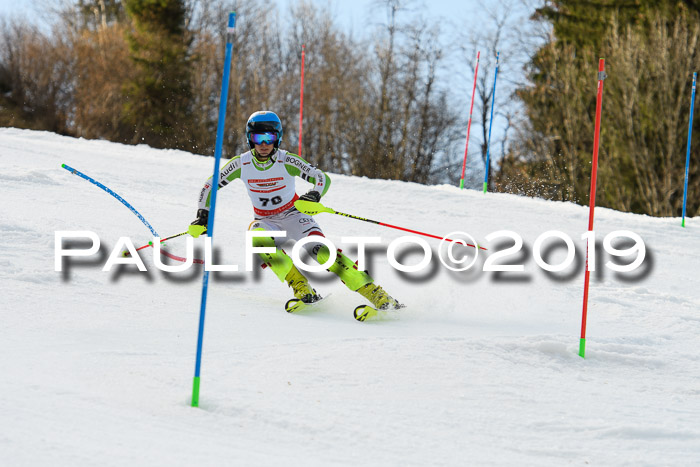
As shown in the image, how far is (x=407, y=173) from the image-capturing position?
3108 cm

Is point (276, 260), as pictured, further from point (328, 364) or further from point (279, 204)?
point (328, 364)

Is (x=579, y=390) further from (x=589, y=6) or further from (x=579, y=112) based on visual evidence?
(x=589, y=6)

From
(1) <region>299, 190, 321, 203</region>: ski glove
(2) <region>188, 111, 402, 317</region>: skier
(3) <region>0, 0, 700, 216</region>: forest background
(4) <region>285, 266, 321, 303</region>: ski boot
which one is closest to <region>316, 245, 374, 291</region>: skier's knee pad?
(2) <region>188, 111, 402, 317</region>: skier

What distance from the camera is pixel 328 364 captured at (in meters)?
4.02

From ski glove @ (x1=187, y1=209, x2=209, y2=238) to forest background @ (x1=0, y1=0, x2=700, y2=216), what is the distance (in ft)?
48.5

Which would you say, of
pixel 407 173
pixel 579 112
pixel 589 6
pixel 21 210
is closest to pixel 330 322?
pixel 21 210

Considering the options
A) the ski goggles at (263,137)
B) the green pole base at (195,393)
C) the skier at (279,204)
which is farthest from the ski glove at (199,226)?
the green pole base at (195,393)

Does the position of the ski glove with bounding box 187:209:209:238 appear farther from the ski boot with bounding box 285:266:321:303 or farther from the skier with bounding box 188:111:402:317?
the ski boot with bounding box 285:266:321:303

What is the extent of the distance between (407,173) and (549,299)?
969 inches

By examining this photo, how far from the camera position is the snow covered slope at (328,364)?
9.81 feet

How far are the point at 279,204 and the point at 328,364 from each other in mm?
2307

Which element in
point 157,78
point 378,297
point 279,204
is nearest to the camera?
point 378,297

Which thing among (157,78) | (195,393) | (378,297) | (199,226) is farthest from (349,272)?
(157,78)

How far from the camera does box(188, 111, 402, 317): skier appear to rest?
18.6 ft
